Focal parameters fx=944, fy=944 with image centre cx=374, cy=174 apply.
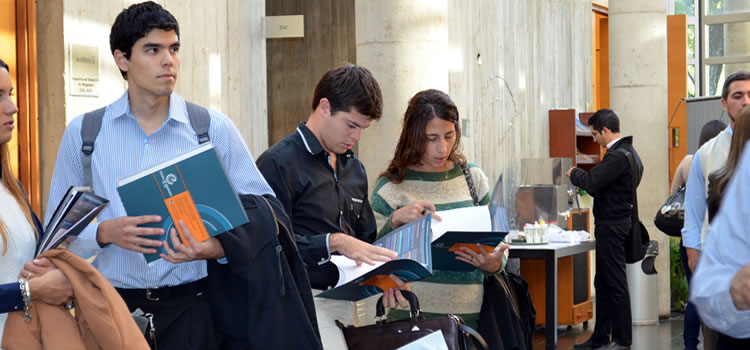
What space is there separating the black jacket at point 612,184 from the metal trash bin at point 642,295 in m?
1.14

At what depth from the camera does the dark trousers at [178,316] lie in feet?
7.76

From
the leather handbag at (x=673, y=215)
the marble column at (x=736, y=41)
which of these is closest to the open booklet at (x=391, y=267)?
the leather handbag at (x=673, y=215)

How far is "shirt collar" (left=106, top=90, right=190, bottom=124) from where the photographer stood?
97.6 inches

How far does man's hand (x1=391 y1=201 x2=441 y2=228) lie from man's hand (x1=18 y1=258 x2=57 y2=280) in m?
1.55

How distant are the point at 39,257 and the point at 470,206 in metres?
1.94

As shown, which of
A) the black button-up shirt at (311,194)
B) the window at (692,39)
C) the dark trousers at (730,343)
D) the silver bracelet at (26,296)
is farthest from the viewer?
the window at (692,39)

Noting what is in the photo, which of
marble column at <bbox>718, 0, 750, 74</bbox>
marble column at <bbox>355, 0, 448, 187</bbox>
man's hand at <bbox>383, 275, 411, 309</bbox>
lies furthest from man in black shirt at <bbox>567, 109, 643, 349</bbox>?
marble column at <bbox>718, 0, 750, 74</bbox>

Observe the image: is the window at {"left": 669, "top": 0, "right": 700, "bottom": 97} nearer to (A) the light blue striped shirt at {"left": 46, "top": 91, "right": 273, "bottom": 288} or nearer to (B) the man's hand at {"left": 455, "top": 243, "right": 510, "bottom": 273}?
(B) the man's hand at {"left": 455, "top": 243, "right": 510, "bottom": 273}

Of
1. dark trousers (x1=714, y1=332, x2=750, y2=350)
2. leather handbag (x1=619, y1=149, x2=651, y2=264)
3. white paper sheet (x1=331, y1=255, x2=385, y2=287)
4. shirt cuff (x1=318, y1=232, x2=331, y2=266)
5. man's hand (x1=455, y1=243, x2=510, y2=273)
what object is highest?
shirt cuff (x1=318, y1=232, x2=331, y2=266)

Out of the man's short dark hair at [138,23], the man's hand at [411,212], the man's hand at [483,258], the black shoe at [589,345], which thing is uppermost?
the man's short dark hair at [138,23]

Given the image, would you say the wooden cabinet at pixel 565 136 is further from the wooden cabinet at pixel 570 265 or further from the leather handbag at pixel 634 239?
the leather handbag at pixel 634 239

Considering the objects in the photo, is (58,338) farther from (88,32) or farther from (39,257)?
(88,32)

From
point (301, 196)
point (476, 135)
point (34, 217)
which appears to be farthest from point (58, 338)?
point (476, 135)

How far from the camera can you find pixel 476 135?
905cm
